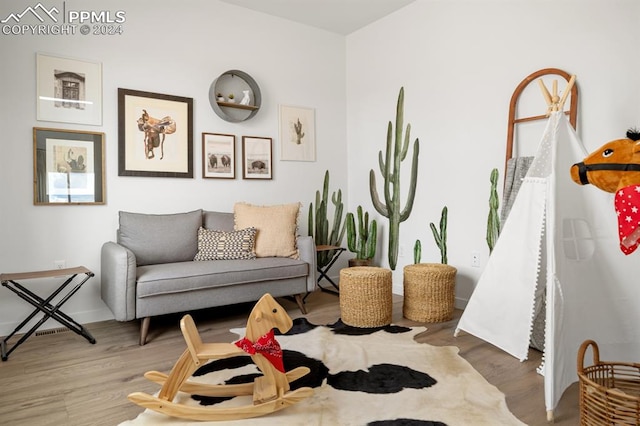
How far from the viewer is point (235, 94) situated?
12.8ft

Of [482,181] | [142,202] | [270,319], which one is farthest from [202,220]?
[482,181]

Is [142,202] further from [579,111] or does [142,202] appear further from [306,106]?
[579,111]

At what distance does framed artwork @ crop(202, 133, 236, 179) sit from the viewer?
12.2 feet

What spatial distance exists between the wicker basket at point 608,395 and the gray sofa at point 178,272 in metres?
2.07

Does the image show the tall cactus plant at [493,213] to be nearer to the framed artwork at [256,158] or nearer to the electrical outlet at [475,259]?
the electrical outlet at [475,259]

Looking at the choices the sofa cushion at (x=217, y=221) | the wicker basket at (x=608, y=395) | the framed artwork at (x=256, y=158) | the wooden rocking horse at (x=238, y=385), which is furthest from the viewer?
the framed artwork at (x=256, y=158)

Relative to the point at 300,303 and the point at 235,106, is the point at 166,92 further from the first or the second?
the point at 300,303

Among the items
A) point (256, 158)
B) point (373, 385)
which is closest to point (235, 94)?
point (256, 158)

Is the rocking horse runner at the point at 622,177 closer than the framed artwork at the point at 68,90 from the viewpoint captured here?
Yes

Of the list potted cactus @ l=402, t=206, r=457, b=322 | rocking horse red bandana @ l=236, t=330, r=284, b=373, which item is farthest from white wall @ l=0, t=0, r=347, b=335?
rocking horse red bandana @ l=236, t=330, r=284, b=373

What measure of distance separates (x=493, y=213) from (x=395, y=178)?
1085mm

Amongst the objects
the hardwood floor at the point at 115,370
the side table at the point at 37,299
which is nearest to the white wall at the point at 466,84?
the hardwood floor at the point at 115,370

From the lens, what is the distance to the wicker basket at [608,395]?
1.34 meters

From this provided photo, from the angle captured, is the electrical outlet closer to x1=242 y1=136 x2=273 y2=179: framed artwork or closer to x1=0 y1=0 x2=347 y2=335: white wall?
x1=0 y1=0 x2=347 y2=335: white wall
